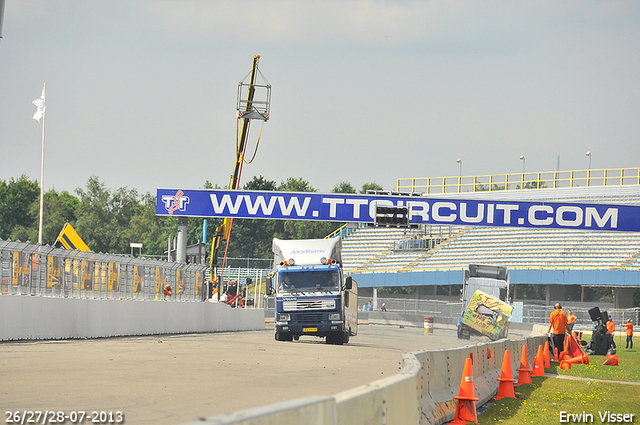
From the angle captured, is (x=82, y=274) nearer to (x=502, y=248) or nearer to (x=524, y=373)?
(x=524, y=373)

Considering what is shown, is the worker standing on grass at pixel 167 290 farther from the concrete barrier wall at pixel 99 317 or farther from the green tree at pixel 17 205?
the green tree at pixel 17 205

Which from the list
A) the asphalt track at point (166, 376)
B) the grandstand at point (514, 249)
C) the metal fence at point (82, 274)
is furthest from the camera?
the grandstand at point (514, 249)

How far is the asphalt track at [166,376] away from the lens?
9742 millimetres

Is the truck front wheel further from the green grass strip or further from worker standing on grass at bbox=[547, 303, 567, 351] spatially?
the green grass strip

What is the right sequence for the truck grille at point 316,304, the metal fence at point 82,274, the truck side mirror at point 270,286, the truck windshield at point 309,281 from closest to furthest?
1. the metal fence at point 82,274
2. the truck grille at point 316,304
3. the truck windshield at point 309,281
4. the truck side mirror at point 270,286

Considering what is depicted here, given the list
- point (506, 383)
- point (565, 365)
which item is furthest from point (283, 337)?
point (506, 383)

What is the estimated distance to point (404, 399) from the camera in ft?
22.3

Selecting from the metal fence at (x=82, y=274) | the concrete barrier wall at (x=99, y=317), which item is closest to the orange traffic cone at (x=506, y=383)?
the concrete barrier wall at (x=99, y=317)

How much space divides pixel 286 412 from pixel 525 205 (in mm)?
37716

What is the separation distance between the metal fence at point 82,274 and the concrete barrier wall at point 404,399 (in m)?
11.7

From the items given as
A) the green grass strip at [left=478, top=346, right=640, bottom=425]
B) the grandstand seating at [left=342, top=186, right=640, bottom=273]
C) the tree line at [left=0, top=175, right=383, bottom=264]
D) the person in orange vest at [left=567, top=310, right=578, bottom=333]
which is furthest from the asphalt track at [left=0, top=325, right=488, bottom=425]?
the tree line at [left=0, top=175, right=383, bottom=264]

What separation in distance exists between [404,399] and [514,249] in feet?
193

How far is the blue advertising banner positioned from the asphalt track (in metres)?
18.8

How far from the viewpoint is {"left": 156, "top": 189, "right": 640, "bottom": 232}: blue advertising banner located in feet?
133
